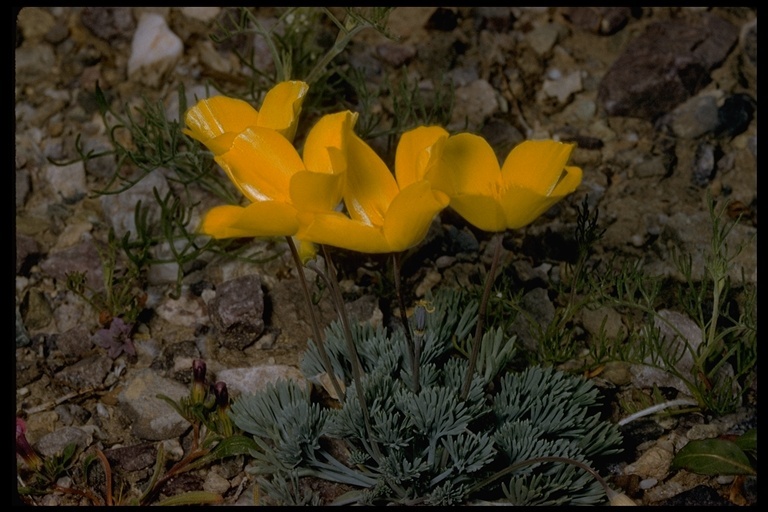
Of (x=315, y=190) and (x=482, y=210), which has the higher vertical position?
(x=315, y=190)

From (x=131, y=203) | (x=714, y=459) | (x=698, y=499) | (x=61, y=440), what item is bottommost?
(x=698, y=499)

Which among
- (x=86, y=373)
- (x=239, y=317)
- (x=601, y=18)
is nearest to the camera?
(x=86, y=373)

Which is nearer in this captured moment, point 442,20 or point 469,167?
point 469,167

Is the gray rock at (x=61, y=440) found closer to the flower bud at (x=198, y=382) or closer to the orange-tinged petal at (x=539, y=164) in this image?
the flower bud at (x=198, y=382)

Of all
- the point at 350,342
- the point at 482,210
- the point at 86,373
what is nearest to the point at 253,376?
the point at 86,373

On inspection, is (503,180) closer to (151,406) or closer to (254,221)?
(254,221)

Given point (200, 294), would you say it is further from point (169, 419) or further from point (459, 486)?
point (459, 486)

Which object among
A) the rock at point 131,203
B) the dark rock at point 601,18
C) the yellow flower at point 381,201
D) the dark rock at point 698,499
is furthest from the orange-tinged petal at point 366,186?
the dark rock at point 601,18
